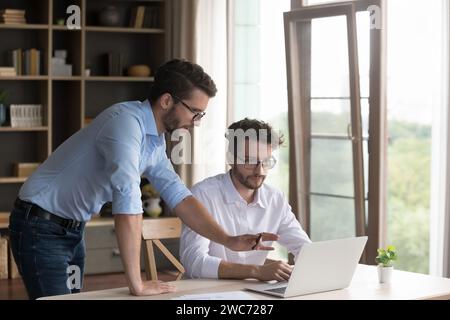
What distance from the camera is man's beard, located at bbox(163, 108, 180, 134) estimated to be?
3.16 meters

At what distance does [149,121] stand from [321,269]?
82 centimetres

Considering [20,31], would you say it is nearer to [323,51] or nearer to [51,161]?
[323,51]

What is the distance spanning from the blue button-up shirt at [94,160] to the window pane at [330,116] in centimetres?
272

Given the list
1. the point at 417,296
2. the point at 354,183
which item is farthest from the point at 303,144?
the point at 417,296

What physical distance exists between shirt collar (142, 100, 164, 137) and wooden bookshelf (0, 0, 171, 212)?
3958mm

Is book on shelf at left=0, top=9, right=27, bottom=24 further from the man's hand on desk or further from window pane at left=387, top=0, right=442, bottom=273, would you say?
window pane at left=387, top=0, right=442, bottom=273

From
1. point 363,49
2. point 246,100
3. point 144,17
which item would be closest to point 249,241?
point 363,49

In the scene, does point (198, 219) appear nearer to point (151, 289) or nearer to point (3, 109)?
point (151, 289)

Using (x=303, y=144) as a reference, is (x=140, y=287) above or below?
below

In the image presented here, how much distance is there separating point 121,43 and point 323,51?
92.1 inches

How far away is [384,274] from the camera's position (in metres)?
3.23

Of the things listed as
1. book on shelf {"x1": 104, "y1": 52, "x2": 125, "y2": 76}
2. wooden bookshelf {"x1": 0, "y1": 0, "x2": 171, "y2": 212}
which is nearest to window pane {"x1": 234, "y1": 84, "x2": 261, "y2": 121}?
wooden bookshelf {"x1": 0, "y1": 0, "x2": 171, "y2": 212}

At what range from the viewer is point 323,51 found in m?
5.93

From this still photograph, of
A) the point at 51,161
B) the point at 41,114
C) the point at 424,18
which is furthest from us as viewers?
the point at 424,18
